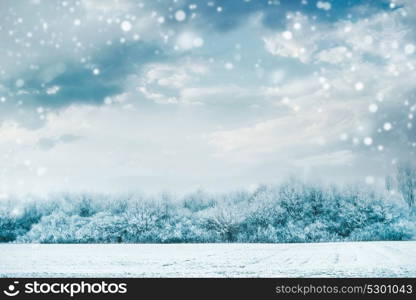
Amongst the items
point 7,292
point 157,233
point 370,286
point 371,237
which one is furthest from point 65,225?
point 370,286

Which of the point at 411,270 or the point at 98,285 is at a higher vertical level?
the point at 98,285

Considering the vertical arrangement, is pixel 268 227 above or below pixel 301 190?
below

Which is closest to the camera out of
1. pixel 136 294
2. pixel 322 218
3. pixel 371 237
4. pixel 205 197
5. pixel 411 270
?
pixel 136 294

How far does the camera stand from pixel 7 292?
33.8 feet

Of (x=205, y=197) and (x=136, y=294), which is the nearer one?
(x=136, y=294)

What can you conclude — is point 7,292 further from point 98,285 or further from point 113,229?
point 113,229

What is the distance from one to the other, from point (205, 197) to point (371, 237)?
19.6 meters

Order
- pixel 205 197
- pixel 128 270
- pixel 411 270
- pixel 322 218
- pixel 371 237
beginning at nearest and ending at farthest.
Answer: pixel 411 270 < pixel 128 270 < pixel 371 237 < pixel 322 218 < pixel 205 197

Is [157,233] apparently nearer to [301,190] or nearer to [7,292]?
[301,190]

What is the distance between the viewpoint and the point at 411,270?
1452 centimetres

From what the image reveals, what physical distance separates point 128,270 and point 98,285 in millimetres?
5347

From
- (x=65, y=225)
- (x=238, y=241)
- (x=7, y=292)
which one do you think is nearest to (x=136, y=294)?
(x=7, y=292)

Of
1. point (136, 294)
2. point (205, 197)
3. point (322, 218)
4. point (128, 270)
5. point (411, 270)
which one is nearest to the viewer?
point (136, 294)

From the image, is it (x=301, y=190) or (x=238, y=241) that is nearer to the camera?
(x=238, y=241)
